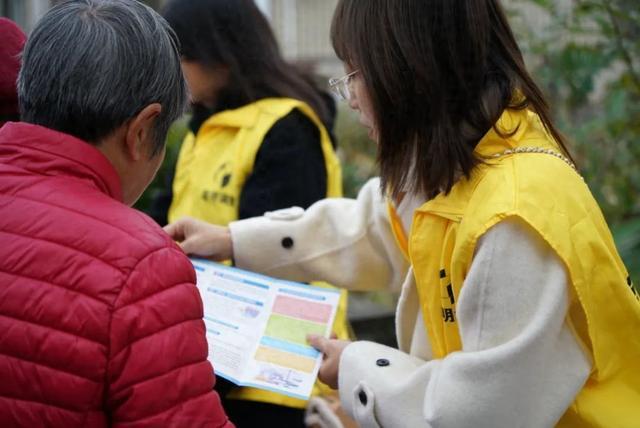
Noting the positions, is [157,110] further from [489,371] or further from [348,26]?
[489,371]

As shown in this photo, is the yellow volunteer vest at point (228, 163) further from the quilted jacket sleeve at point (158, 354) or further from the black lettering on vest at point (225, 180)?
the quilted jacket sleeve at point (158, 354)

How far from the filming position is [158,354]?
57.1 inches

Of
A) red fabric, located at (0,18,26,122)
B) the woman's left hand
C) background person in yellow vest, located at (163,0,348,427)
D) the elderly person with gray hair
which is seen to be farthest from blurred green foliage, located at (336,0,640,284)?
the elderly person with gray hair

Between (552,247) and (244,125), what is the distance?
1475mm

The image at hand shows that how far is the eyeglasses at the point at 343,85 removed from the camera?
6.29 ft

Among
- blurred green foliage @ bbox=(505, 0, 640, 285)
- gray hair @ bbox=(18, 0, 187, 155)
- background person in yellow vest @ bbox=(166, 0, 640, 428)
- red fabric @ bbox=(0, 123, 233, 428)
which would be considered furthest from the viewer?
blurred green foliage @ bbox=(505, 0, 640, 285)

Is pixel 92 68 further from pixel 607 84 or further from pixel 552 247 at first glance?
pixel 607 84

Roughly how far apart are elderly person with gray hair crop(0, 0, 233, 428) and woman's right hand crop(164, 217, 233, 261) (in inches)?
32.1

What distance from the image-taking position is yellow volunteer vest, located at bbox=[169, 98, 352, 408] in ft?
9.34

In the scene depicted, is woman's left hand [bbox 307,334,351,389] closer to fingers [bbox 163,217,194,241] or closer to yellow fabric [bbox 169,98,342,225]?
fingers [bbox 163,217,194,241]

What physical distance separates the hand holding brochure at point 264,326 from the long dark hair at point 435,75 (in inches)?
21.2

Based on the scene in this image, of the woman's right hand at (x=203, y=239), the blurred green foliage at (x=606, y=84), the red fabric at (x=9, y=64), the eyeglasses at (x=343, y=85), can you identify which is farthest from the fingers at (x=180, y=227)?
the blurred green foliage at (x=606, y=84)

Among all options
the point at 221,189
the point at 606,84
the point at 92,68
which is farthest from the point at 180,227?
the point at 606,84

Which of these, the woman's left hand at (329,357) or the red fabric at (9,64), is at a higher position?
the red fabric at (9,64)
